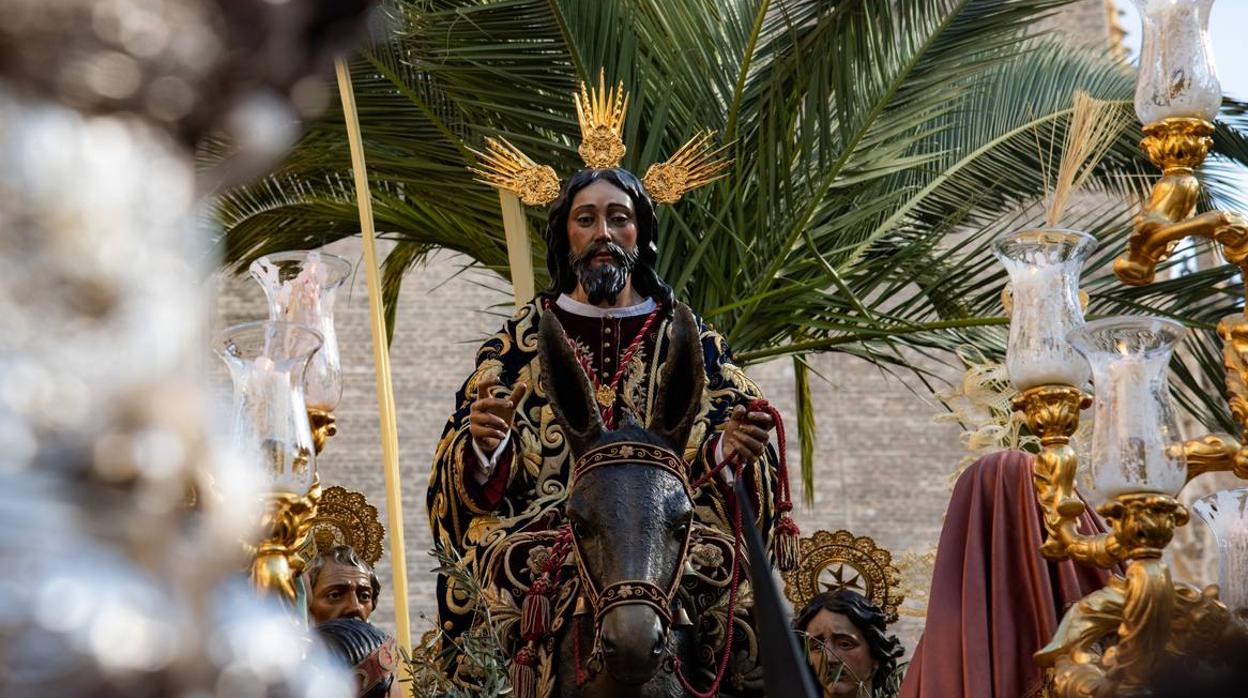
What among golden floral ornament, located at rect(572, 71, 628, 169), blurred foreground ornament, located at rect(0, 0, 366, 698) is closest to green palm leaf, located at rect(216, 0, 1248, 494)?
golden floral ornament, located at rect(572, 71, 628, 169)

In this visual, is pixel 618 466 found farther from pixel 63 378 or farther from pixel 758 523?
pixel 63 378

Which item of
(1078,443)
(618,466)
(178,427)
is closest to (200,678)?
(178,427)

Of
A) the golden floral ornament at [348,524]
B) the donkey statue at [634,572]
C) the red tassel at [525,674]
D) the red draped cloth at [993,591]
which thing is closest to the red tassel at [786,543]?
the donkey statue at [634,572]

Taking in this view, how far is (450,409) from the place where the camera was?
18297mm

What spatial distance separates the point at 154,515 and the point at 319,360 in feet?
11.9

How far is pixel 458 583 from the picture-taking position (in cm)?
566

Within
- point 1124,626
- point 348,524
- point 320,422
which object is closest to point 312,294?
point 320,422

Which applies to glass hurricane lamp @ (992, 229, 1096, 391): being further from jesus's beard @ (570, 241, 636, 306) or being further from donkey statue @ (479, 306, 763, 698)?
jesus's beard @ (570, 241, 636, 306)

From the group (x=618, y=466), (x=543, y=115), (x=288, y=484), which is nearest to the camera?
(x=288, y=484)

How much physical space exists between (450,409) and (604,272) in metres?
12.1

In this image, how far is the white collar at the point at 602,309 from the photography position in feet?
20.9

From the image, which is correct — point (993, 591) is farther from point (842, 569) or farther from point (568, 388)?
point (842, 569)

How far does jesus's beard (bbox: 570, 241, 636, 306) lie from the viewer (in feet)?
20.6

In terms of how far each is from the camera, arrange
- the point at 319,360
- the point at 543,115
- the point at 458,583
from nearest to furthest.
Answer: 1. the point at 319,360
2. the point at 458,583
3. the point at 543,115
